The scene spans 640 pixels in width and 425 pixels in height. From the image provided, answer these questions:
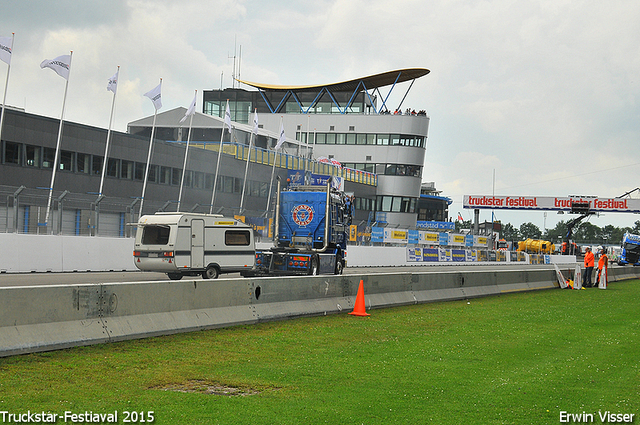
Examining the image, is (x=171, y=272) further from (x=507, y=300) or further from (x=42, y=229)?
(x=507, y=300)

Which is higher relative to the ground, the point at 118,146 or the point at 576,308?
the point at 118,146

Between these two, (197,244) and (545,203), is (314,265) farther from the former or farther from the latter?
(545,203)

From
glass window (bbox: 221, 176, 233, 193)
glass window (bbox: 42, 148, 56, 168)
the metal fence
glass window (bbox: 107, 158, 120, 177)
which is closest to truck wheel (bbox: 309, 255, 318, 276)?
the metal fence

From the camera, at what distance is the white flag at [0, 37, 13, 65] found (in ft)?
91.8

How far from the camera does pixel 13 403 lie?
6.24 meters

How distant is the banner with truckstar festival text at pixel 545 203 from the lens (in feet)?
269

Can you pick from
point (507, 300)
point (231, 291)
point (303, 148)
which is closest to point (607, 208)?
point (303, 148)

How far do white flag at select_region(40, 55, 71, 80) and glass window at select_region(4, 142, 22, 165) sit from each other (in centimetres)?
849

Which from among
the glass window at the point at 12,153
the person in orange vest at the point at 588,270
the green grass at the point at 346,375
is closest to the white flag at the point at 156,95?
the glass window at the point at 12,153

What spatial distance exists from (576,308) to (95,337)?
13.3 meters

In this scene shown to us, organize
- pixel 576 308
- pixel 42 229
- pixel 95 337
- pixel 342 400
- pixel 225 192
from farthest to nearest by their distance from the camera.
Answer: pixel 225 192 < pixel 42 229 < pixel 576 308 < pixel 95 337 < pixel 342 400

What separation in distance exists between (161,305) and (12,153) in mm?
30783

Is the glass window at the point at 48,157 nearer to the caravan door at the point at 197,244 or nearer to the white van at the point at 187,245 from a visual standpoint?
the white van at the point at 187,245

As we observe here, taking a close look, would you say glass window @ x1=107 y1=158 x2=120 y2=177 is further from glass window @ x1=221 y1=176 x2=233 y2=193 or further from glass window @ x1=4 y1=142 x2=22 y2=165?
glass window @ x1=221 y1=176 x2=233 y2=193
